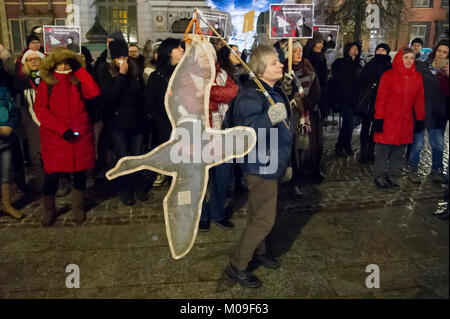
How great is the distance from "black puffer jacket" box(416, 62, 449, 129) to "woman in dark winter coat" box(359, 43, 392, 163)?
31.6 inches

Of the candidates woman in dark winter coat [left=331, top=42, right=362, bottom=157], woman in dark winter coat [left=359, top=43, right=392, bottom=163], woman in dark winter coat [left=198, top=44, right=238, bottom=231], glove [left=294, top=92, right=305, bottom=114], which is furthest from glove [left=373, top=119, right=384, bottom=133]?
woman in dark winter coat [left=198, top=44, right=238, bottom=231]

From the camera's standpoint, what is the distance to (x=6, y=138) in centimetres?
492

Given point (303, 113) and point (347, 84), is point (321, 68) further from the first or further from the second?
point (303, 113)

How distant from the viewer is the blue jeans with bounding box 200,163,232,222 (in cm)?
457

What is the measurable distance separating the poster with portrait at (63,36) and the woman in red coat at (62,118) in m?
2.61

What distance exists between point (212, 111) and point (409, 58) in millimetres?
3037

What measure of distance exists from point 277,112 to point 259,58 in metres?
0.53

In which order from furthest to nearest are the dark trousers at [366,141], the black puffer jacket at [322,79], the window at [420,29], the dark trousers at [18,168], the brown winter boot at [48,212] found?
1. the window at [420,29]
2. the dark trousers at [366,141]
3. the black puffer jacket at [322,79]
4. the dark trousers at [18,168]
5. the brown winter boot at [48,212]

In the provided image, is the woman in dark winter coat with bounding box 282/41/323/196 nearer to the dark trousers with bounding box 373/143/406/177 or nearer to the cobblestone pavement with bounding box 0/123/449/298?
the cobblestone pavement with bounding box 0/123/449/298

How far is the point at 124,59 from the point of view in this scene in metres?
5.02

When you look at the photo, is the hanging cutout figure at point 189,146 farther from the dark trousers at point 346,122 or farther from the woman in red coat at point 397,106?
the dark trousers at point 346,122

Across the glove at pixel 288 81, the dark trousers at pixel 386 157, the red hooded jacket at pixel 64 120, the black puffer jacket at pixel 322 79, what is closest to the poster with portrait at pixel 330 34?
the black puffer jacket at pixel 322 79

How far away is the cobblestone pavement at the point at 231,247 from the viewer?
3367 millimetres

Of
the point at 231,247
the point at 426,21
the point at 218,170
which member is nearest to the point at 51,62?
the point at 218,170
